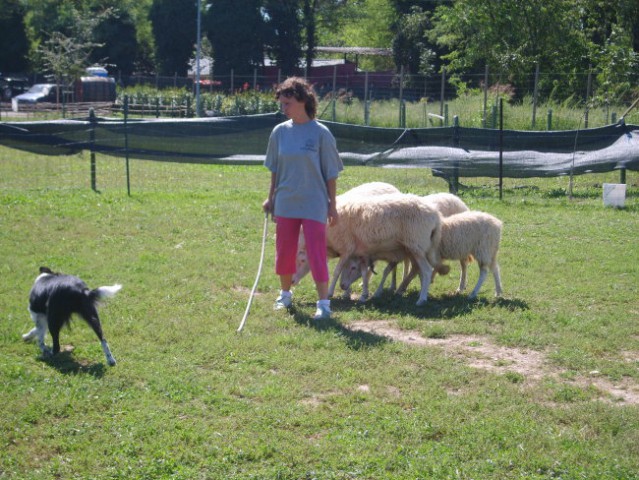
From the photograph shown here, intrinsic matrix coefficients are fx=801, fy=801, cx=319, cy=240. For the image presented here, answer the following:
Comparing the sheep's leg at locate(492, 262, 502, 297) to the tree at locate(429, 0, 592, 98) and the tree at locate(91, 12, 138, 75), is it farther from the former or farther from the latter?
the tree at locate(91, 12, 138, 75)

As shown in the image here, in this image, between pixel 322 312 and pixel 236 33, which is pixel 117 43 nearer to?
pixel 236 33

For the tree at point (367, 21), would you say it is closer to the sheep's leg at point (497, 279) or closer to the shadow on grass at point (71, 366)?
the sheep's leg at point (497, 279)

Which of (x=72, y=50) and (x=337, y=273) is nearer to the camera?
(x=337, y=273)

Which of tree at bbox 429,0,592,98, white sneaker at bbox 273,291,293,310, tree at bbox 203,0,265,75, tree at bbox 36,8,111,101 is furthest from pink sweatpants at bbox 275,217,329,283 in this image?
tree at bbox 203,0,265,75

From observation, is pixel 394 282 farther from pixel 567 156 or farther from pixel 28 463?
pixel 567 156

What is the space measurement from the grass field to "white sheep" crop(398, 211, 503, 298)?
0.34 m

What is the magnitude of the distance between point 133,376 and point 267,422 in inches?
46.7

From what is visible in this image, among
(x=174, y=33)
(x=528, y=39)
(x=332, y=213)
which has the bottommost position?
(x=332, y=213)

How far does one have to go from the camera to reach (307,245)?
276 inches

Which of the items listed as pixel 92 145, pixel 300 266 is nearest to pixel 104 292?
pixel 300 266

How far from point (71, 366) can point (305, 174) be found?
251cm

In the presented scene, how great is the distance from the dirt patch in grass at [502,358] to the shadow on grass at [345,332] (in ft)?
0.40

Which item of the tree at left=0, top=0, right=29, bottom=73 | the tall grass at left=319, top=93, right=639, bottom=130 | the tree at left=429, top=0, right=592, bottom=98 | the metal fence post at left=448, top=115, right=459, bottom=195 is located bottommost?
the metal fence post at left=448, top=115, right=459, bottom=195

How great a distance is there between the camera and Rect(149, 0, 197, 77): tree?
177ft
